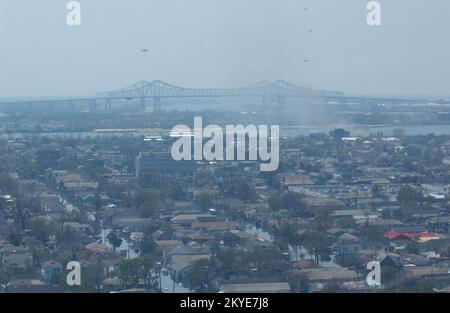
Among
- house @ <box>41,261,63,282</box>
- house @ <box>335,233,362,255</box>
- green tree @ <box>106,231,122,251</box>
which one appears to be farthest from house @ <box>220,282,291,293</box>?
green tree @ <box>106,231,122,251</box>

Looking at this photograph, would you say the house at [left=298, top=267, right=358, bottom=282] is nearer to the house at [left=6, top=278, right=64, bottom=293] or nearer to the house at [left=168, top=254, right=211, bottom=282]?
the house at [left=168, top=254, right=211, bottom=282]

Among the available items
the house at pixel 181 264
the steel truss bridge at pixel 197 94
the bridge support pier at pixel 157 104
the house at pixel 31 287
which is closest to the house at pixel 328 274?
the house at pixel 181 264

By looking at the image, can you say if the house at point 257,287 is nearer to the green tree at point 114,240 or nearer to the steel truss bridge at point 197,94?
the green tree at point 114,240

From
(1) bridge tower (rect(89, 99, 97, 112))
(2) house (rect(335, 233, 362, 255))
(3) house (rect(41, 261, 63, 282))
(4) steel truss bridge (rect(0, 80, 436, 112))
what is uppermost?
(4) steel truss bridge (rect(0, 80, 436, 112))

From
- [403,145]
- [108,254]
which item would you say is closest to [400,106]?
[403,145]
